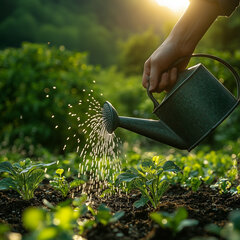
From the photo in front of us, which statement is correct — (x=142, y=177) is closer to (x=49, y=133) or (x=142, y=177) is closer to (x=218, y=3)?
(x=218, y=3)

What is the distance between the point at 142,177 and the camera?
75.4 inches

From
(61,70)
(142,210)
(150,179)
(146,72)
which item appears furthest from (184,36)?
(61,70)

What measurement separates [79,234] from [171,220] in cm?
49

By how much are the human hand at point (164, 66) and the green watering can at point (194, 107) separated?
6 cm

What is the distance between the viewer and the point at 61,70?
5.20m

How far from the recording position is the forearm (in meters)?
1.81

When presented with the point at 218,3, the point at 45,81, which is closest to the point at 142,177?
the point at 218,3

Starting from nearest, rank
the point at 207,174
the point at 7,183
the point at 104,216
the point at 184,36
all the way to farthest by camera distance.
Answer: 1. the point at 104,216
2. the point at 184,36
3. the point at 7,183
4. the point at 207,174

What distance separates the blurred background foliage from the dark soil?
1.22 meters

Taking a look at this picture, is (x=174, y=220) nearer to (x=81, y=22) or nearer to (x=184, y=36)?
(x=184, y=36)

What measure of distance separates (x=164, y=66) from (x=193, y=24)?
0.29 m

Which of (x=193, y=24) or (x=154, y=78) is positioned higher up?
(x=193, y=24)

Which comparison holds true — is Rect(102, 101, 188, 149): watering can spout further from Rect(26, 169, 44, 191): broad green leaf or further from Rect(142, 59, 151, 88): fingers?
Rect(26, 169, 44, 191): broad green leaf

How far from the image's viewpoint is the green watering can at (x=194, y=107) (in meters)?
1.83
